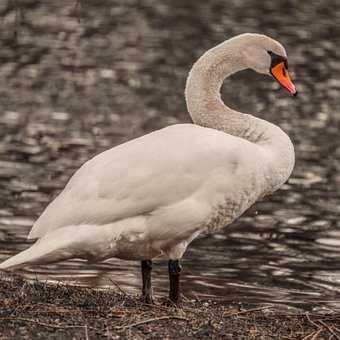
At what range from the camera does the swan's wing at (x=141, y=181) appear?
722 centimetres

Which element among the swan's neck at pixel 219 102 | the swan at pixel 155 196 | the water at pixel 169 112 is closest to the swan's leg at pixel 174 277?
the swan at pixel 155 196

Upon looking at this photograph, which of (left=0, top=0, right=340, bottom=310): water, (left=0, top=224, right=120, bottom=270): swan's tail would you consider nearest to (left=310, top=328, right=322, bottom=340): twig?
(left=0, top=224, right=120, bottom=270): swan's tail

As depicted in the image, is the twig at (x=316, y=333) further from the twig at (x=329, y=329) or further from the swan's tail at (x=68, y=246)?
the swan's tail at (x=68, y=246)

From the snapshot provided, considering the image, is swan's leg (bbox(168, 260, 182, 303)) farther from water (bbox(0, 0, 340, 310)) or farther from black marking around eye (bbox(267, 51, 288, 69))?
water (bbox(0, 0, 340, 310))

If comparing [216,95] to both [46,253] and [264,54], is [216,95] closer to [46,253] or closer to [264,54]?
[264,54]

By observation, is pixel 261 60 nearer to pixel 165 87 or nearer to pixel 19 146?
pixel 19 146

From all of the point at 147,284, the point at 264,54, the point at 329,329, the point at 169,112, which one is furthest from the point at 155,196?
the point at 169,112

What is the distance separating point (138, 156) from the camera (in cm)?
739

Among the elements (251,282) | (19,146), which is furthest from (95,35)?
(251,282)

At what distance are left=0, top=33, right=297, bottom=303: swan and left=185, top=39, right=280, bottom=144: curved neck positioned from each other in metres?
0.39

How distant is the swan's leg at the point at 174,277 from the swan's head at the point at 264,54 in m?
1.44

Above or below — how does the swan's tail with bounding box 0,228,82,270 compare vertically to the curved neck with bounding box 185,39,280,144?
below

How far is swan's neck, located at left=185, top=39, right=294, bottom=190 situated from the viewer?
25.6 ft

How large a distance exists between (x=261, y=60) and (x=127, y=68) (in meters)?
13.0
